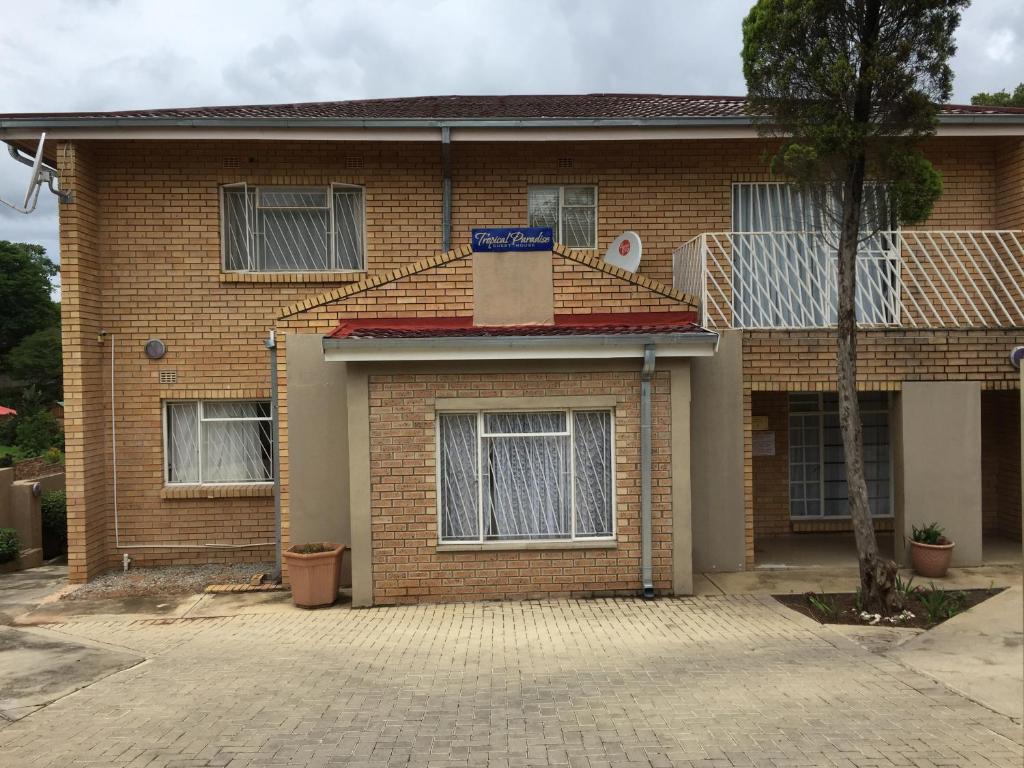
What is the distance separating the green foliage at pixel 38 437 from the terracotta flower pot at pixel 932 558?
2203 cm

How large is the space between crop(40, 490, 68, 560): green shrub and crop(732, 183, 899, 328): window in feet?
37.9

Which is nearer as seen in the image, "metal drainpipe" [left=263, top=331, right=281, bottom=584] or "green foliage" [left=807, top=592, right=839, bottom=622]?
"green foliage" [left=807, top=592, right=839, bottom=622]

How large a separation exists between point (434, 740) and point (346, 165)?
8.10 metres

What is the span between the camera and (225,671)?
661 cm

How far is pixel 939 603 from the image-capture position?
790 cm

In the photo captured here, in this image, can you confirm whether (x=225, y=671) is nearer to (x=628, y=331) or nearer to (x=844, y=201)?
(x=628, y=331)

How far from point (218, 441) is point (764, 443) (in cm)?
779

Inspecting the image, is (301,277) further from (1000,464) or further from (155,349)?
(1000,464)

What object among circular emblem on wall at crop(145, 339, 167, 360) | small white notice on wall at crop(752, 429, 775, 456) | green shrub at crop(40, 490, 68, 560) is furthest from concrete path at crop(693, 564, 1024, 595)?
green shrub at crop(40, 490, 68, 560)

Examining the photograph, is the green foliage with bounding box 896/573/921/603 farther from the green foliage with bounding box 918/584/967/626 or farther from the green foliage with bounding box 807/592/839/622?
the green foliage with bounding box 807/592/839/622

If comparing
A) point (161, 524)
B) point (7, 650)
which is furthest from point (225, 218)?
point (7, 650)

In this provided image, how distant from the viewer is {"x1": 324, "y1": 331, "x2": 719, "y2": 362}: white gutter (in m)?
8.17

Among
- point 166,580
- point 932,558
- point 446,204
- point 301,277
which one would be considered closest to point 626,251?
point 446,204

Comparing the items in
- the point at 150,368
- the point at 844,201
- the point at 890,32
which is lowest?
the point at 150,368
